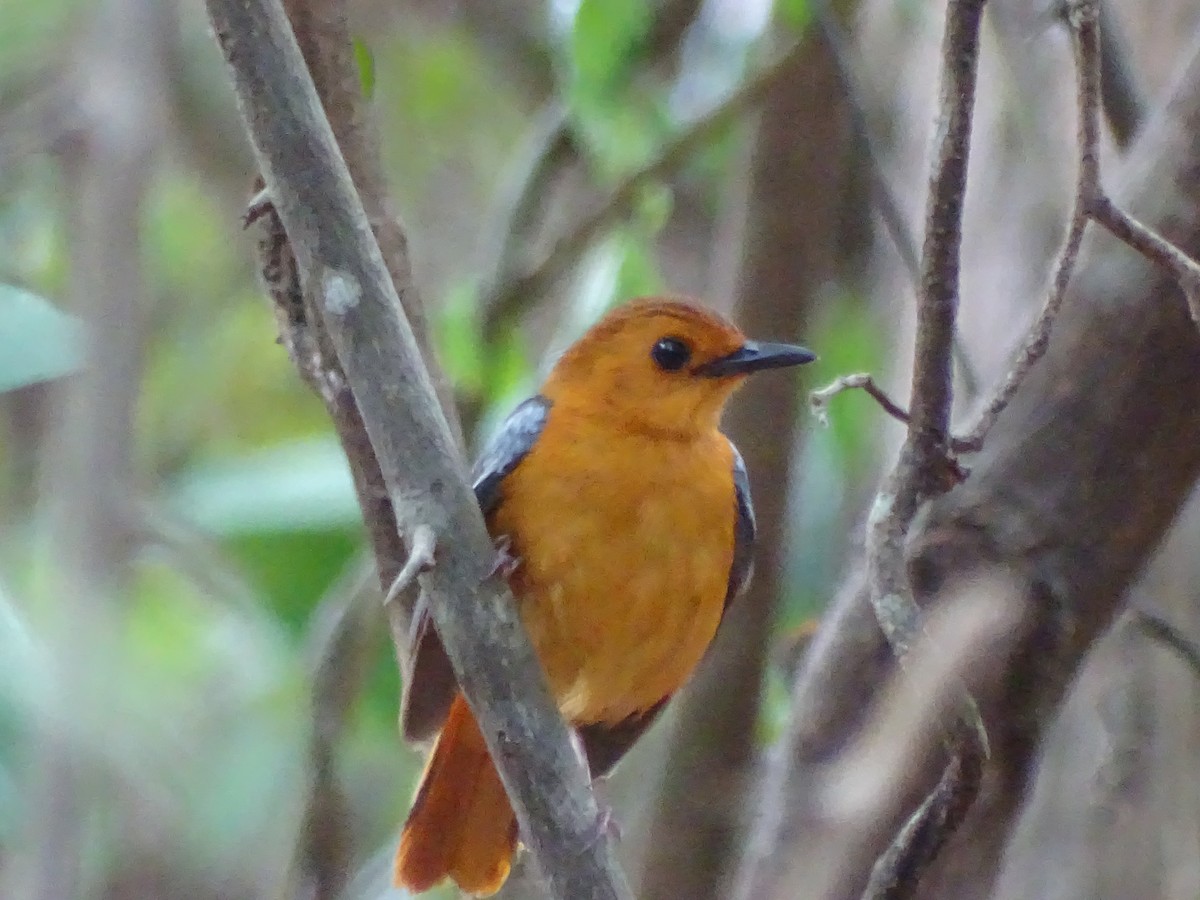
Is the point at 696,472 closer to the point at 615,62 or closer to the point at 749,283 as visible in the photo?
the point at 749,283

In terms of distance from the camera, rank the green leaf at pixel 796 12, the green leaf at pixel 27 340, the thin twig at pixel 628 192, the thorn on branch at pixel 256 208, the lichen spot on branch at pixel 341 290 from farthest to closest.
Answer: the thin twig at pixel 628 192, the green leaf at pixel 796 12, the green leaf at pixel 27 340, the thorn on branch at pixel 256 208, the lichen spot on branch at pixel 341 290

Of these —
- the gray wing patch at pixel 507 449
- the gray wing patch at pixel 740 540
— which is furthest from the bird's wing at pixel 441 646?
the gray wing patch at pixel 740 540

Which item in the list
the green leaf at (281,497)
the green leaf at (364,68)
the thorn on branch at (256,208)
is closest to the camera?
the thorn on branch at (256,208)

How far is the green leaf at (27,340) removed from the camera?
2338 mm

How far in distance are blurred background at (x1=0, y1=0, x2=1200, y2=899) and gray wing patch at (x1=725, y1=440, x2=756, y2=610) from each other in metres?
0.21

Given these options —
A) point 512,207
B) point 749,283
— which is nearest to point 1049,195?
point 749,283

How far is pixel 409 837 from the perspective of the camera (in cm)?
260

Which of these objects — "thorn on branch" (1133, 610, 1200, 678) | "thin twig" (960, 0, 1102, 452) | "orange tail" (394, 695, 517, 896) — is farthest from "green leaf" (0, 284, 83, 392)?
"thorn on branch" (1133, 610, 1200, 678)

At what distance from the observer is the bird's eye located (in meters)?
2.61

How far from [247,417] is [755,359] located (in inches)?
121

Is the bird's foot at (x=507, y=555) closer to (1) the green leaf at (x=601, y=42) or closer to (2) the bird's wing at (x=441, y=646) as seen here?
(2) the bird's wing at (x=441, y=646)

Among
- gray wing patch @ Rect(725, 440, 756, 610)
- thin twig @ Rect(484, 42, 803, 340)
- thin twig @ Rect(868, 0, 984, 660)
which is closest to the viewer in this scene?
thin twig @ Rect(868, 0, 984, 660)

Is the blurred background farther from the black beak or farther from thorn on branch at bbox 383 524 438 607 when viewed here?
thorn on branch at bbox 383 524 438 607

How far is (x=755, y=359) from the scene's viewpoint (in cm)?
245
